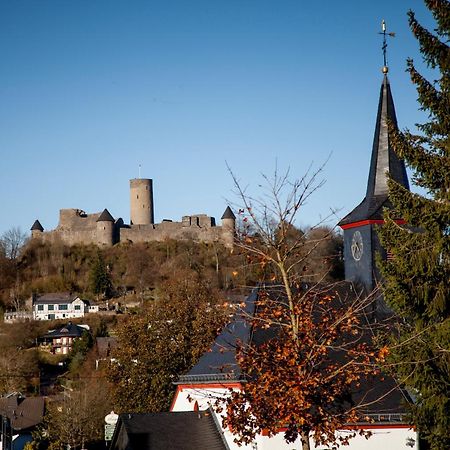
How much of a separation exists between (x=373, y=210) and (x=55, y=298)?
61878 millimetres

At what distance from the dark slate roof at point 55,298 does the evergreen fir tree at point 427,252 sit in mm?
66930

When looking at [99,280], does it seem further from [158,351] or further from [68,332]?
[158,351]

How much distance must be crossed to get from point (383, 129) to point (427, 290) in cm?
984

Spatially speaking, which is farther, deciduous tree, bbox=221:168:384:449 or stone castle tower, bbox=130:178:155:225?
stone castle tower, bbox=130:178:155:225

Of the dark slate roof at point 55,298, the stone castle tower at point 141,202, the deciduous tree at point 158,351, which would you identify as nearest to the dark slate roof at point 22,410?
the deciduous tree at point 158,351

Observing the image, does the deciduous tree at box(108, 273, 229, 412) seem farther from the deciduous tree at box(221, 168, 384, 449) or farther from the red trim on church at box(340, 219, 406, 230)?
the deciduous tree at box(221, 168, 384, 449)

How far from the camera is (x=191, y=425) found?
18516 mm

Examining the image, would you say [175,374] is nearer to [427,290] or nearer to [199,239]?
[427,290]

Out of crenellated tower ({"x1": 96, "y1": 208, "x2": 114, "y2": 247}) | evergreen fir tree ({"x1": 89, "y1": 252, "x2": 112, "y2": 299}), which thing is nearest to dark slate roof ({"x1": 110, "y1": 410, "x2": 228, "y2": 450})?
evergreen fir tree ({"x1": 89, "y1": 252, "x2": 112, "y2": 299})

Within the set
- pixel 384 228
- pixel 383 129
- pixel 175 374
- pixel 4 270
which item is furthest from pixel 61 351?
pixel 384 228

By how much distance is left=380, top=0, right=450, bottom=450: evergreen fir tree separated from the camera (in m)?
14.0

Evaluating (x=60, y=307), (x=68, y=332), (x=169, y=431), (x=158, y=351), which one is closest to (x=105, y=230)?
(x=60, y=307)

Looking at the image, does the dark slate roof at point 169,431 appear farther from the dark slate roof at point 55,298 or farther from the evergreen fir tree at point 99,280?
the evergreen fir tree at point 99,280

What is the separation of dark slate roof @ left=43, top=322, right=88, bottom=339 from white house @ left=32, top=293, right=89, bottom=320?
24.5 ft
